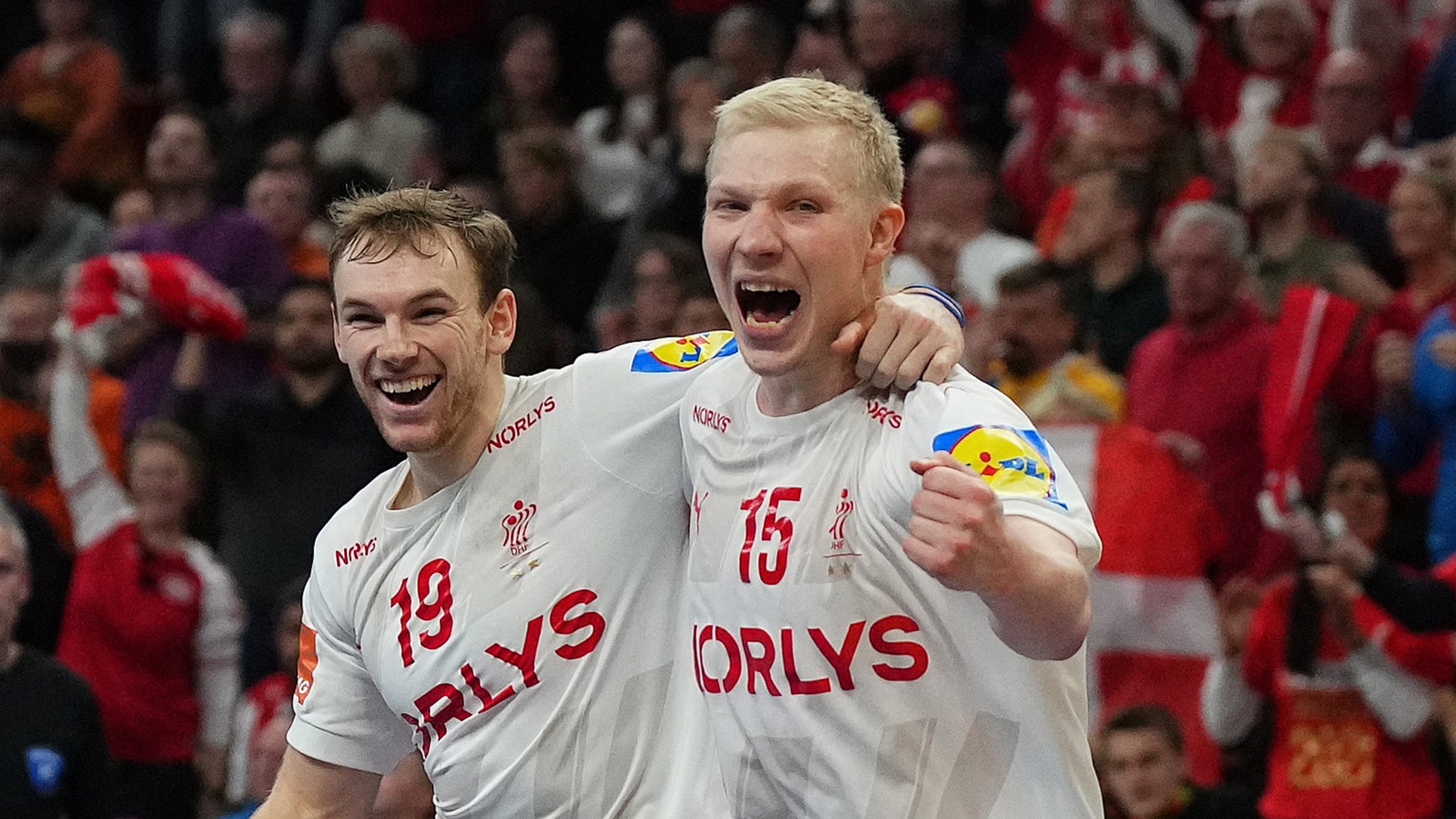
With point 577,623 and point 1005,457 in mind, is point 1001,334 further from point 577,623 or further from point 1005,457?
point 1005,457

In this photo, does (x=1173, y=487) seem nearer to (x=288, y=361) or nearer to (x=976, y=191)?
(x=976, y=191)

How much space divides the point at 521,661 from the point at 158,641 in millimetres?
4153

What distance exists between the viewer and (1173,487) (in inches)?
292

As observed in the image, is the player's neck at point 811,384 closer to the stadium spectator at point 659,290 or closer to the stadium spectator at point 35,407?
the stadium spectator at point 659,290

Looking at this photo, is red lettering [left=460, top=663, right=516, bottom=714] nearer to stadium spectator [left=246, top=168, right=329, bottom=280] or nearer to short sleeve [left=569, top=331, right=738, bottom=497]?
short sleeve [left=569, top=331, right=738, bottom=497]

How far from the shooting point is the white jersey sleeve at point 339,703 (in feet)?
15.0

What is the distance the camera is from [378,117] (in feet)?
37.8

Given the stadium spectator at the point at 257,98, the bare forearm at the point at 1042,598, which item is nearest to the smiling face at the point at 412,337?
the bare forearm at the point at 1042,598

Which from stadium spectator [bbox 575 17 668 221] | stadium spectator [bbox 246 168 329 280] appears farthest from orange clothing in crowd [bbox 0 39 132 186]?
stadium spectator [bbox 575 17 668 221]

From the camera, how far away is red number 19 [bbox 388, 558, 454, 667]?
4352 millimetres

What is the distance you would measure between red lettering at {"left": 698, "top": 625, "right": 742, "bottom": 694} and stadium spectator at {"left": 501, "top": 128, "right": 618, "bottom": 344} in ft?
Answer: 21.1

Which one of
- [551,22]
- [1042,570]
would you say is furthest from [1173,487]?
[551,22]

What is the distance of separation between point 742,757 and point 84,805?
3.70m

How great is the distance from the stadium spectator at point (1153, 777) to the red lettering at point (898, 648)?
9.88 ft
